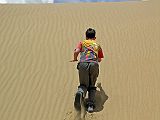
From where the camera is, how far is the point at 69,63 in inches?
383

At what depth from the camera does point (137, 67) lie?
363 inches

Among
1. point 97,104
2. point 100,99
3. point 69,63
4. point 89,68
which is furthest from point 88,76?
point 69,63

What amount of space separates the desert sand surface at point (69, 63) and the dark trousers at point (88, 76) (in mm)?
366

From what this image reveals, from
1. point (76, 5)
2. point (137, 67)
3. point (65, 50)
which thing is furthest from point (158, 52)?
point (76, 5)

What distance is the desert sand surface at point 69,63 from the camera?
24.6 feet

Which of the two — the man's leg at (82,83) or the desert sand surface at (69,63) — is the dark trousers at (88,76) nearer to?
the man's leg at (82,83)

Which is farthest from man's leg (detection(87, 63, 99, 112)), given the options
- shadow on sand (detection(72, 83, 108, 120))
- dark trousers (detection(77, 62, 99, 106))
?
shadow on sand (detection(72, 83, 108, 120))

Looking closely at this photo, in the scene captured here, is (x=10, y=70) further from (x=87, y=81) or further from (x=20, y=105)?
(x=87, y=81)

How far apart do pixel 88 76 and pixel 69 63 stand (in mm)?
2598

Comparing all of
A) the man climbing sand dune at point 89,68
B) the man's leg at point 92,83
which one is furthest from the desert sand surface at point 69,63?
the man climbing sand dune at point 89,68

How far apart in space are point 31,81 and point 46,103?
1.17m

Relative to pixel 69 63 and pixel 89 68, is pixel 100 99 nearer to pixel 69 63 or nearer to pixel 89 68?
pixel 89 68

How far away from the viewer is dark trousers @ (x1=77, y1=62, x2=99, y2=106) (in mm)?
7086

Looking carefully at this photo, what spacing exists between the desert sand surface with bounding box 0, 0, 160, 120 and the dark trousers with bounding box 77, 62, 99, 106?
37 cm
